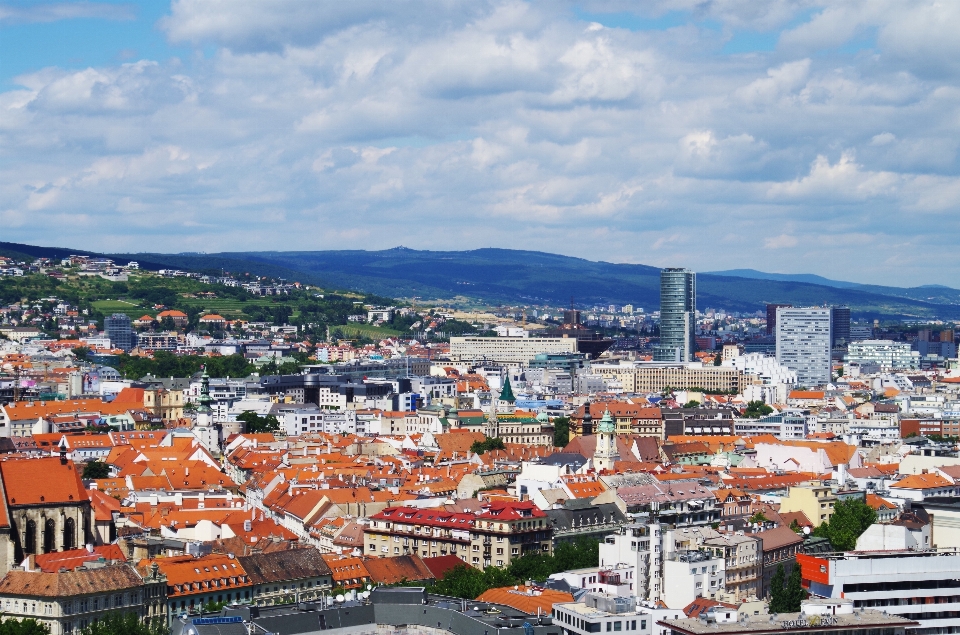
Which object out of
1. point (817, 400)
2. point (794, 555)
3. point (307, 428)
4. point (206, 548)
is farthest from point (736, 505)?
point (817, 400)

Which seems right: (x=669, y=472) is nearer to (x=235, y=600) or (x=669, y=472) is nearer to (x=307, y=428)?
(x=235, y=600)

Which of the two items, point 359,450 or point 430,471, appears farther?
point 359,450

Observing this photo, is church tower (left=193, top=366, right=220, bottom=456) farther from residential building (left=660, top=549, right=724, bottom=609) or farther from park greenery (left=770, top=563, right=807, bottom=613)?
park greenery (left=770, top=563, right=807, bottom=613)

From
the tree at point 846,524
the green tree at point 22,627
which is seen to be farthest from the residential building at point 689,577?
the green tree at point 22,627

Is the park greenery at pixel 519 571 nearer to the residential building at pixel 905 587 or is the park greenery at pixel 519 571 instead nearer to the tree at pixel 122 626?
the tree at pixel 122 626

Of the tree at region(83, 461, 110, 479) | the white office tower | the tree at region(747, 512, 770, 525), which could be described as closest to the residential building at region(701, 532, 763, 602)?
the white office tower
